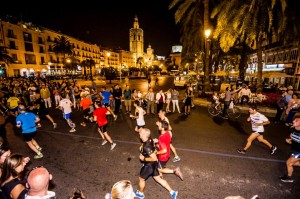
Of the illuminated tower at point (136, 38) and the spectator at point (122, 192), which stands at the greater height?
Answer: the illuminated tower at point (136, 38)

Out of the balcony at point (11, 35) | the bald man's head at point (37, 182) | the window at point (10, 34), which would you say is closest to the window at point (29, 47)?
the balcony at point (11, 35)

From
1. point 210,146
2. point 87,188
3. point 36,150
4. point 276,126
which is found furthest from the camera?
point 276,126

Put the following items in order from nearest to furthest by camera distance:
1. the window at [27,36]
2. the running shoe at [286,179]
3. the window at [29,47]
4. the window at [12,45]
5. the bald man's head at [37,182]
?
the bald man's head at [37,182] < the running shoe at [286,179] < the window at [12,45] < the window at [27,36] < the window at [29,47]

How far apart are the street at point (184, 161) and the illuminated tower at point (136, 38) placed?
14922 cm

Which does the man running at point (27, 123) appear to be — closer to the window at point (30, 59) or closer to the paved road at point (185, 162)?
the paved road at point (185, 162)

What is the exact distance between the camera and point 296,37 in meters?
14.3

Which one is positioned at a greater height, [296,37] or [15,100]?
[296,37]

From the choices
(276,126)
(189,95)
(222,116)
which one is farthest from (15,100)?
(276,126)

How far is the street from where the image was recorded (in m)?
4.35

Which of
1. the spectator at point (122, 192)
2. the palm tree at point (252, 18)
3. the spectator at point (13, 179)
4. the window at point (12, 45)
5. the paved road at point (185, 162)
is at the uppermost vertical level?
the window at point (12, 45)

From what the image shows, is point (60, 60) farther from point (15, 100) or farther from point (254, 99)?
point (254, 99)

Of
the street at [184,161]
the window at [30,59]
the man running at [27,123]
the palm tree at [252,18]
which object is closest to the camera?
the street at [184,161]

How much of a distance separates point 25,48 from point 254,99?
54.7 m

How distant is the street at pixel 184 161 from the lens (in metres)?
4.35
